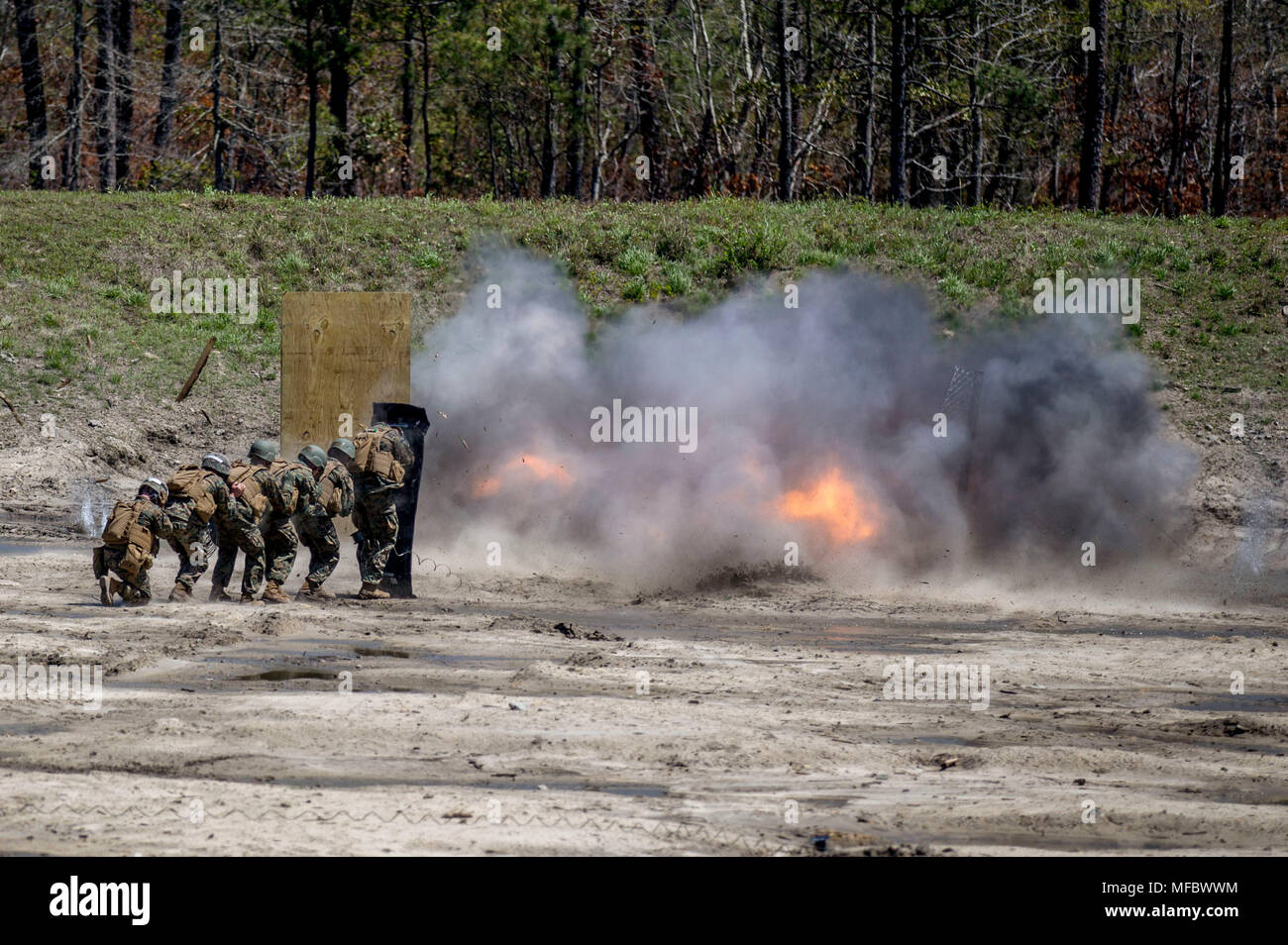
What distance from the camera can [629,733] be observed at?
9109 mm

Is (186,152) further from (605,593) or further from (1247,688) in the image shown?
(1247,688)

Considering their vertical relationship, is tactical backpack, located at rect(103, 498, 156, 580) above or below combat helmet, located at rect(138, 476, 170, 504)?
below

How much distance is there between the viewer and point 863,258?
977 inches

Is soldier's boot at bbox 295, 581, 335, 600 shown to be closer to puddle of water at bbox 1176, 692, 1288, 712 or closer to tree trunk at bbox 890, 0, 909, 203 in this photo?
puddle of water at bbox 1176, 692, 1288, 712

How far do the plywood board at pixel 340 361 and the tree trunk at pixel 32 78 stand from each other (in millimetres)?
21255

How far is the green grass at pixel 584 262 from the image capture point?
22.4 m

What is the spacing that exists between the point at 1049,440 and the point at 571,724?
33.1 feet

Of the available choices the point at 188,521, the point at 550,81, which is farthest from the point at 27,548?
the point at 550,81

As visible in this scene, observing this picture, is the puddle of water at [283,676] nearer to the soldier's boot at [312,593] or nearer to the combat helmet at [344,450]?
the soldier's boot at [312,593]

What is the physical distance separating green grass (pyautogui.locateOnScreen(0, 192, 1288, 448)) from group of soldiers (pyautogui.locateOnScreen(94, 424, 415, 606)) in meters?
8.69

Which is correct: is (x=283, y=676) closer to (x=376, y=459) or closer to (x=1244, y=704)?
(x=376, y=459)

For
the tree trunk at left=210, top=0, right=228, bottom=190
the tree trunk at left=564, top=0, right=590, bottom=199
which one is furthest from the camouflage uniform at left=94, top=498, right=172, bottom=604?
the tree trunk at left=210, top=0, right=228, bottom=190

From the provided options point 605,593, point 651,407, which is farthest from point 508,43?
point 605,593

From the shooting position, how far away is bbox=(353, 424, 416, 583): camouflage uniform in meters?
14.1
